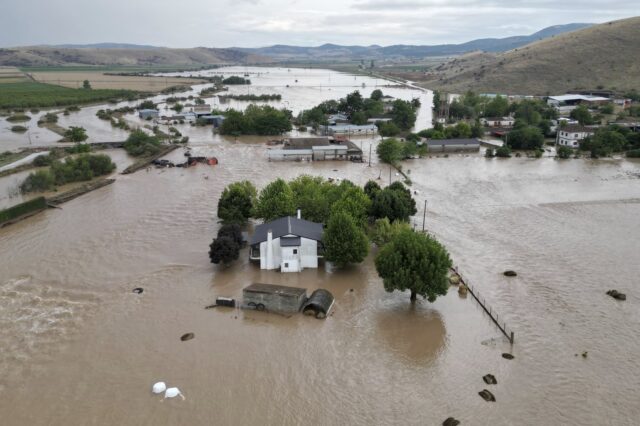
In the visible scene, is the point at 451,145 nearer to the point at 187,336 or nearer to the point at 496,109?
the point at 496,109

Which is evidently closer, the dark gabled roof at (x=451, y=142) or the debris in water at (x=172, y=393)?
the debris in water at (x=172, y=393)

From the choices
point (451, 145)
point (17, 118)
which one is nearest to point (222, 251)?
point (451, 145)

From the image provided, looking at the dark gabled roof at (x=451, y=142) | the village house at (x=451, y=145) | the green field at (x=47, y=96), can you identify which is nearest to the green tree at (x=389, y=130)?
the village house at (x=451, y=145)

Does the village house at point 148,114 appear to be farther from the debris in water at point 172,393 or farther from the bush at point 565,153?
the debris in water at point 172,393

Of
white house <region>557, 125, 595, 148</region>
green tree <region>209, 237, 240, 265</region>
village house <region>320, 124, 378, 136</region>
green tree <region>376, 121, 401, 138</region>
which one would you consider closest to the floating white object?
green tree <region>209, 237, 240, 265</region>

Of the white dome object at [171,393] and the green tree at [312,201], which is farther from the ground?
the green tree at [312,201]

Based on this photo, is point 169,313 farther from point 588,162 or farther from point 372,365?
point 588,162
